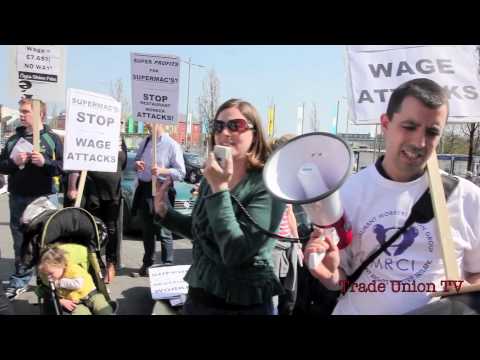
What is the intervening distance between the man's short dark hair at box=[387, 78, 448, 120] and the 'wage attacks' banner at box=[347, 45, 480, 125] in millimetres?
132

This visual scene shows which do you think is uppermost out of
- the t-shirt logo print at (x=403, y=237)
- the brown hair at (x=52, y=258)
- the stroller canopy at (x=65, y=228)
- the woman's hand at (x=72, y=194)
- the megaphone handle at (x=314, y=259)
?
the t-shirt logo print at (x=403, y=237)

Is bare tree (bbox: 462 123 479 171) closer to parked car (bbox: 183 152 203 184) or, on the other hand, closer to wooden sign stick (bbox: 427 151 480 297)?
parked car (bbox: 183 152 203 184)

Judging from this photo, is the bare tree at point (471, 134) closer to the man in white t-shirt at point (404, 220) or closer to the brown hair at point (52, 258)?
the man in white t-shirt at point (404, 220)

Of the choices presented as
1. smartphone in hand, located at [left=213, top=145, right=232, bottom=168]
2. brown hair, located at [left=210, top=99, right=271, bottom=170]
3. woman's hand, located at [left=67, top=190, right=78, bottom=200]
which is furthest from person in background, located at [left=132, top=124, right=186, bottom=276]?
smartphone in hand, located at [left=213, top=145, right=232, bottom=168]

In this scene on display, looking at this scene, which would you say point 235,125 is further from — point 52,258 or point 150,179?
point 150,179

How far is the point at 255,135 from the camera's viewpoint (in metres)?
1.87

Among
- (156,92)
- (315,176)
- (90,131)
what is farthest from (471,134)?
(315,176)

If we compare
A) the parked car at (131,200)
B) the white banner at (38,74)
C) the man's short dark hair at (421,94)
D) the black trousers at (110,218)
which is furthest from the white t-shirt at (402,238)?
the parked car at (131,200)

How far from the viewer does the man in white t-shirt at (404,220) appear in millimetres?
1514

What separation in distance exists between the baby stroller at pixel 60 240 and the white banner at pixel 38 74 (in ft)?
3.43

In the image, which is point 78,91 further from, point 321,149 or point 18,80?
point 321,149

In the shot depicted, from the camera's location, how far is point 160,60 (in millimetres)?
3848

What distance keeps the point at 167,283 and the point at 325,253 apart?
2.72m

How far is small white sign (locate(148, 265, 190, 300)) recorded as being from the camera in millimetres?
3863
